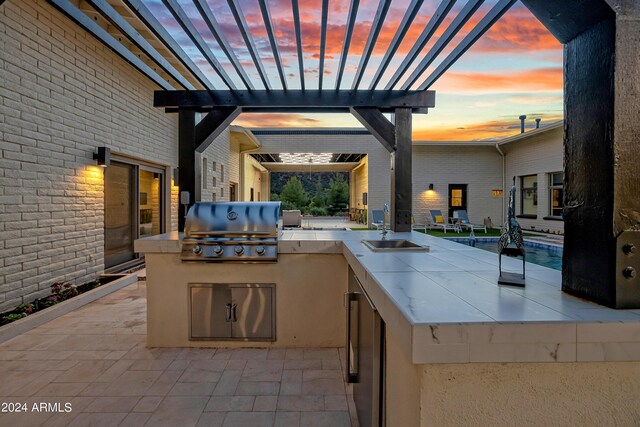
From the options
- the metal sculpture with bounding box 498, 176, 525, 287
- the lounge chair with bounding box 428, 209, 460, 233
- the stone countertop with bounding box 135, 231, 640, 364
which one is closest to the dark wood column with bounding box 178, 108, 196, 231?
the stone countertop with bounding box 135, 231, 640, 364

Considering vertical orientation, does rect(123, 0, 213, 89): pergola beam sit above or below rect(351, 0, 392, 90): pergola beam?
above

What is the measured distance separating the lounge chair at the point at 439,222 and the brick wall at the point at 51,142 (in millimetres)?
10461

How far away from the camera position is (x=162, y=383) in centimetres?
260

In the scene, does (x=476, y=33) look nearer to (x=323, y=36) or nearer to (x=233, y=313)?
(x=323, y=36)

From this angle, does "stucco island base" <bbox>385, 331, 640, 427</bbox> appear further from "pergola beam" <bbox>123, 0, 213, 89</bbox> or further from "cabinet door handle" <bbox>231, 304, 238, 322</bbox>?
"pergola beam" <bbox>123, 0, 213, 89</bbox>

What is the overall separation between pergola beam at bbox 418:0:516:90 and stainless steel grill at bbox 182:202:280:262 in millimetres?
2116

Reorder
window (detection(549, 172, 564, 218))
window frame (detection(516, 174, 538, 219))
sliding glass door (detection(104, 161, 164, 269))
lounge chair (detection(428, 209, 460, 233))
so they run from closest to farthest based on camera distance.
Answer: sliding glass door (detection(104, 161, 164, 269)), window (detection(549, 172, 564, 218)), window frame (detection(516, 174, 538, 219)), lounge chair (detection(428, 209, 460, 233))

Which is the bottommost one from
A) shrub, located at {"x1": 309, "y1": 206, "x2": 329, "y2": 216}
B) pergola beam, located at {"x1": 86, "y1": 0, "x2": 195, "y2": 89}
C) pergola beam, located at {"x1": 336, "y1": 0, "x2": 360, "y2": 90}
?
shrub, located at {"x1": 309, "y1": 206, "x2": 329, "y2": 216}

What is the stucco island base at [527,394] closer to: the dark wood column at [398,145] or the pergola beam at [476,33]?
the pergola beam at [476,33]

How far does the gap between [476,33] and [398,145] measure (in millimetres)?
1632

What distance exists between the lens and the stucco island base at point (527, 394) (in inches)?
39.0

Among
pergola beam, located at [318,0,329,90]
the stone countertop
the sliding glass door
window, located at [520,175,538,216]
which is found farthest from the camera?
window, located at [520,175,538,216]

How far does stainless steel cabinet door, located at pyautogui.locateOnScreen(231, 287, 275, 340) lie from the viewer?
3182 millimetres

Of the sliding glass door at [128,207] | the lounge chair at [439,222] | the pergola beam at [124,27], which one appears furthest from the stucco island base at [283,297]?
the lounge chair at [439,222]
